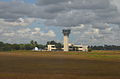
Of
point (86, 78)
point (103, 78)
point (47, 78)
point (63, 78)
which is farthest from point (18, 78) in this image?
point (103, 78)

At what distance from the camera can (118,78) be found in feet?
130

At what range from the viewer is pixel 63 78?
37750 millimetres

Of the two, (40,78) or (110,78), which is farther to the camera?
(110,78)

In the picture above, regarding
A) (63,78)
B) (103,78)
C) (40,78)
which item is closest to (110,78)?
(103,78)

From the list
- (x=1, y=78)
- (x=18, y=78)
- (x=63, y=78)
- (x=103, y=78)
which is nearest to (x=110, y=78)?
(x=103, y=78)

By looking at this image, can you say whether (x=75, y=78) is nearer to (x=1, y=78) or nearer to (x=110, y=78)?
(x=110, y=78)

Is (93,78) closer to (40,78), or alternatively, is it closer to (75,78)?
(75,78)

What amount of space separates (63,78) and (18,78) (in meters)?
6.64

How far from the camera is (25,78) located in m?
36.8

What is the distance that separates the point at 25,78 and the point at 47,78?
329 centimetres

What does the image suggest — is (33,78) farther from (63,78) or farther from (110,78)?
(110,78)

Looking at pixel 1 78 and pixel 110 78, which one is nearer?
pixel 1 78

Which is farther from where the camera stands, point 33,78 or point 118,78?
point 118,78

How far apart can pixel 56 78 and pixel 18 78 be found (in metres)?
5.61
